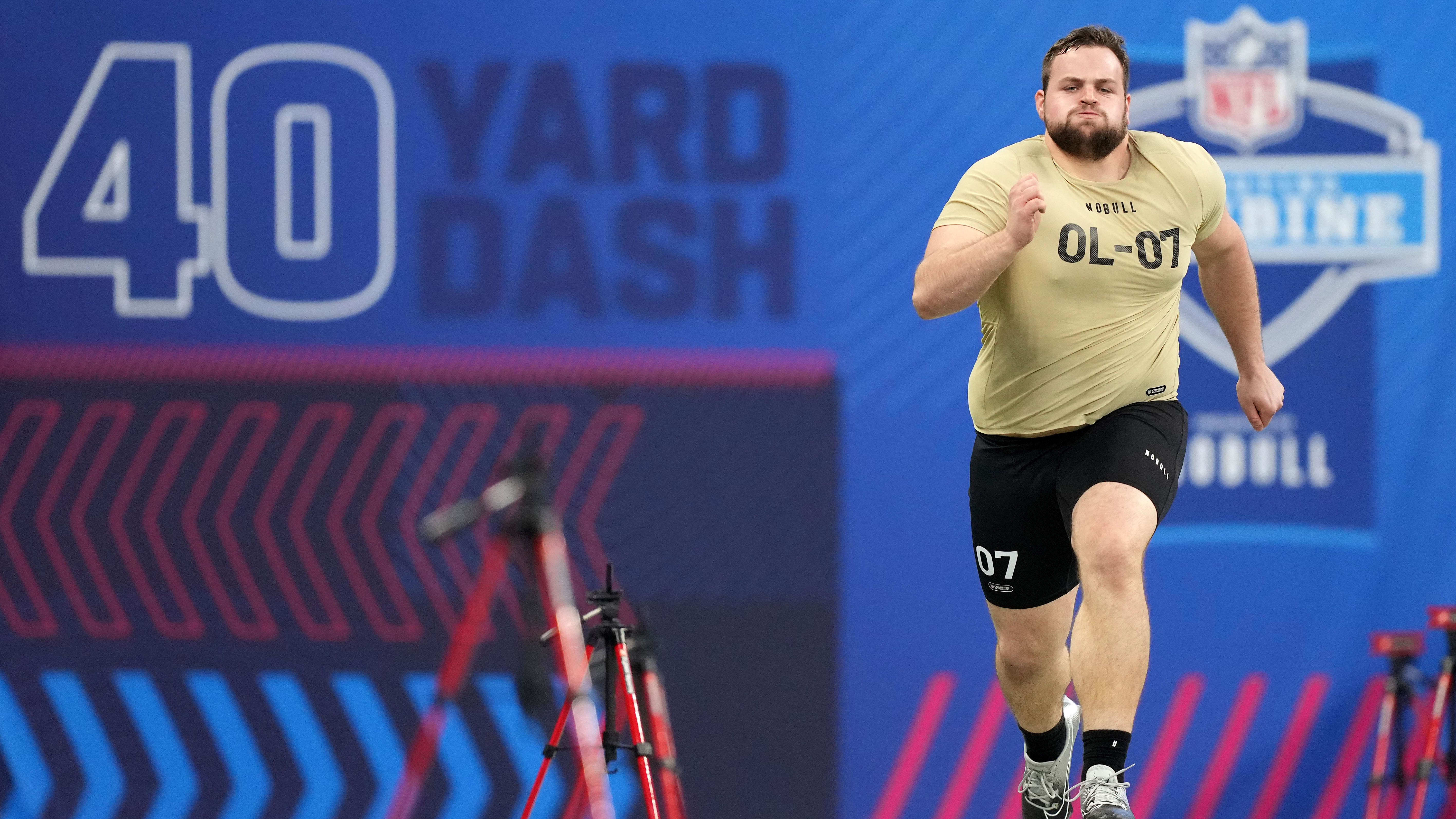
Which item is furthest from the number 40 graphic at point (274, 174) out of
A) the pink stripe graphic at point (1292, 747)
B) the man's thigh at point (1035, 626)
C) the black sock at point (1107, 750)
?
the pink stripe graphic at point (1292, 747)

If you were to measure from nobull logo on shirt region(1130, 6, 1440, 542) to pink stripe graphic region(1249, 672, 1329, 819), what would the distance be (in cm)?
49

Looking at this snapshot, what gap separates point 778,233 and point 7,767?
108 inches

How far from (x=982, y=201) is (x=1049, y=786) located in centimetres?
138

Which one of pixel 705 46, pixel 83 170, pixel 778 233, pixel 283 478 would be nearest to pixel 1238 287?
pixel 778 233

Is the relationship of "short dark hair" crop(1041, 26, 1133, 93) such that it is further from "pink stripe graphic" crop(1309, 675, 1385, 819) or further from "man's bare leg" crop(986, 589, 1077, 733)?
"pink stripe graphic" crop(1309, 675, 1385, 819)

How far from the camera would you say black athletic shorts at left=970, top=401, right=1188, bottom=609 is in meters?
2.79

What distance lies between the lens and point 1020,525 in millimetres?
3055

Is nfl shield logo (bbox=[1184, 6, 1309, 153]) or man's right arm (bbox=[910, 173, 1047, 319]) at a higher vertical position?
nfl shield logo (bbox=[1184, 6, 1309, 153])

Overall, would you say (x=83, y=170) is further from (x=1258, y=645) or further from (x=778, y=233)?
(x=1258, y=645)

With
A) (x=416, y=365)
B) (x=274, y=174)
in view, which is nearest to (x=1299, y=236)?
(x=416, y=365)

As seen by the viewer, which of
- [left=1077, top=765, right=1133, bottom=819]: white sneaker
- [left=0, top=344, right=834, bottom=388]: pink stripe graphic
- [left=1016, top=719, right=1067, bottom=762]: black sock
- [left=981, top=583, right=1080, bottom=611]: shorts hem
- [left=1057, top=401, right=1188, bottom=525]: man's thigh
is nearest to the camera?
[left=1077, top=765, right=1133, bottom=819]: white sneaker

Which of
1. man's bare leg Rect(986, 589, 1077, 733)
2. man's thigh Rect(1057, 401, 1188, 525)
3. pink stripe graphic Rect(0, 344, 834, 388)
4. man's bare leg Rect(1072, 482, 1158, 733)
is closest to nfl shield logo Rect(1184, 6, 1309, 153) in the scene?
pink stripe graphic Rect(0, 344, 834, 388)

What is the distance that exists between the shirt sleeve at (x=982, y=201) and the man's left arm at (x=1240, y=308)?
504 millimetres

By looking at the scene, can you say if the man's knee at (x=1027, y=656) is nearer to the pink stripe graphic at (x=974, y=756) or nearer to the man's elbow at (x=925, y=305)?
the man's elbow at (x=925, y=305)
